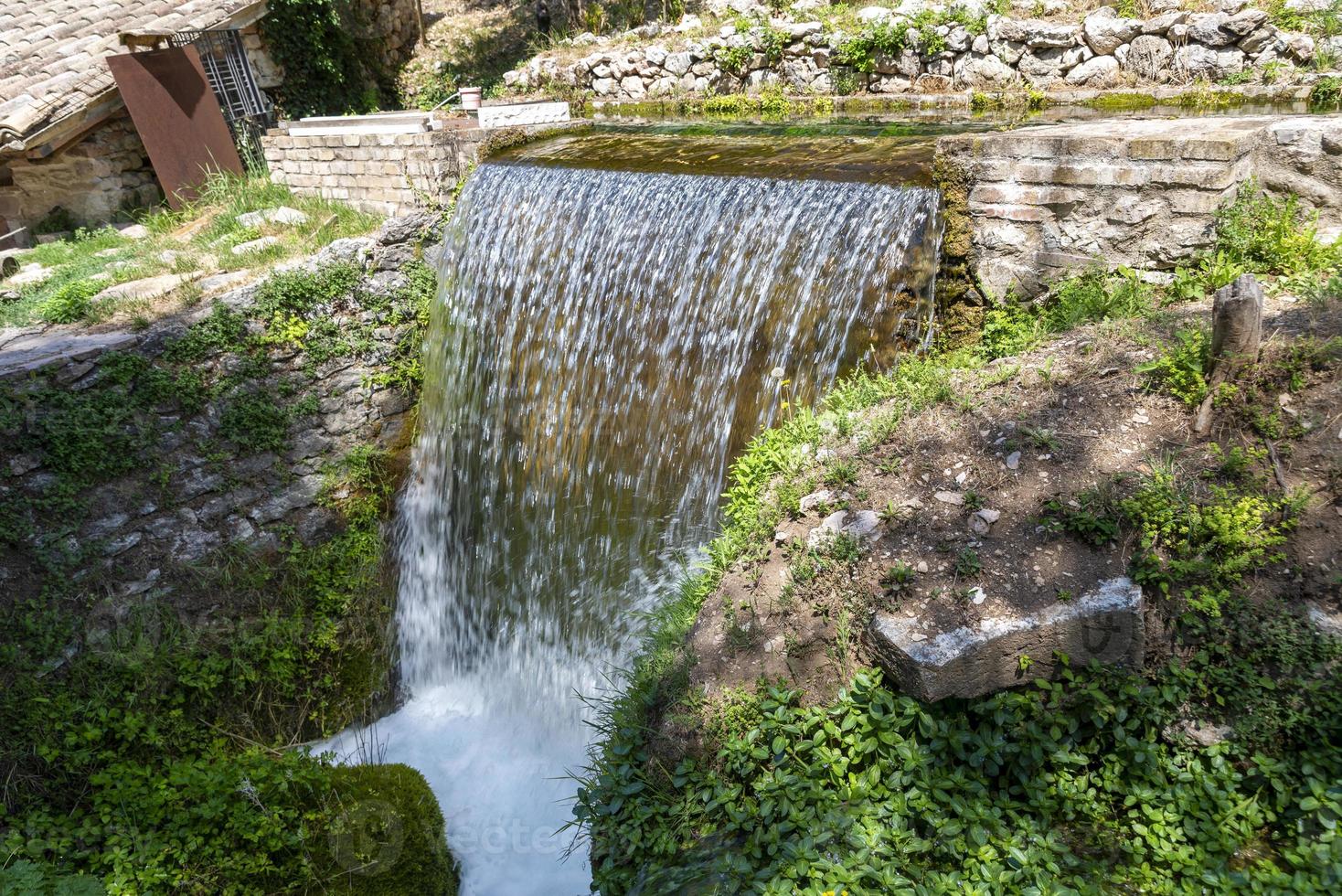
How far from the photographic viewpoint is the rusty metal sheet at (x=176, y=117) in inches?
321

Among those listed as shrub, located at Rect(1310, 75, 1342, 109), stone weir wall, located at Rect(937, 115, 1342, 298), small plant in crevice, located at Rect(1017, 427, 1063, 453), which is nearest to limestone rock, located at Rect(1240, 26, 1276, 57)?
shrub, located at Rect(1310, 75, 1342, 109)

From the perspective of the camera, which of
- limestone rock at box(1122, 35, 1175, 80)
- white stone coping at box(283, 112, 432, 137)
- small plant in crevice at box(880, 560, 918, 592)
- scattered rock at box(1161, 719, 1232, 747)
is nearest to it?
scattered rock at box(1161, 719, 1232, 747)

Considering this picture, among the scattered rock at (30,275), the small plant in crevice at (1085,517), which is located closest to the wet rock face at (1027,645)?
the small plant in crevice at (1085,517)

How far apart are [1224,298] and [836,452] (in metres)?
1.72

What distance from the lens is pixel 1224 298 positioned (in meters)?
3.10

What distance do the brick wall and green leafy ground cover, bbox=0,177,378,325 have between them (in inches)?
7.5

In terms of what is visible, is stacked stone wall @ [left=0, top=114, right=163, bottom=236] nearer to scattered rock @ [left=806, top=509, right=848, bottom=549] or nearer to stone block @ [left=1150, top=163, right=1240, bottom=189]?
scattered rock @ [left=806, top=509, right=848, bottom=549]

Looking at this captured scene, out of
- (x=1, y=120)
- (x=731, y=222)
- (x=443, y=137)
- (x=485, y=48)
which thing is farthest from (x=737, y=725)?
(x=485, y=48)

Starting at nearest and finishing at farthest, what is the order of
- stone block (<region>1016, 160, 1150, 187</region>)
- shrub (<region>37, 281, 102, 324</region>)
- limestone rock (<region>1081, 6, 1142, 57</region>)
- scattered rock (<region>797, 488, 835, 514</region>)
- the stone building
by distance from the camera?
scattered rock (<region>797, 488, 835, 514</region>) < stone block (<region>1016, 160, 1150, 187</region>) < shrub (<region>37, 281, 102, 324</region>) < limestone rock (<region>1081, 6, 1142, 57</region>) < the stone building

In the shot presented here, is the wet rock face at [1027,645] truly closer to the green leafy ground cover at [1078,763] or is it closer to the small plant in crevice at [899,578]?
the green leafy ground cover at [1078,763]

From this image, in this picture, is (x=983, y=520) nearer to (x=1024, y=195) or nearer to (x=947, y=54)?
(x=1024, y=195)

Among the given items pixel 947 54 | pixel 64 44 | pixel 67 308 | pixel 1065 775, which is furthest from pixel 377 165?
pixel 1065 775

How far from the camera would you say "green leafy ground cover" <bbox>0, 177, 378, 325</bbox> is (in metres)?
6.11

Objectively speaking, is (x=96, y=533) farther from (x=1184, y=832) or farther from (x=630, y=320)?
(x=1184, y=832)
